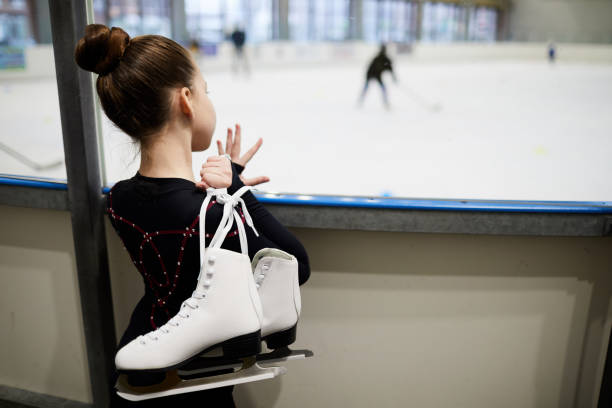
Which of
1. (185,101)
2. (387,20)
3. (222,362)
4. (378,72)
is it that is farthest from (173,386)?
(387,20)

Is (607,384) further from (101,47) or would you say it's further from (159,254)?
(101,47)

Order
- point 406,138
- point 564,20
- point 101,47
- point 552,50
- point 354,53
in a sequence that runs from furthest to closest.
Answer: point 354,53 → point 552,50 → point 564,20 → point 406,138 → point 101,47

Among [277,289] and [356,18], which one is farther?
[356,18]

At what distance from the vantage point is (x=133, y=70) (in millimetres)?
622

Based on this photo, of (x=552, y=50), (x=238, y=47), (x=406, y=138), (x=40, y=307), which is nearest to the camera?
(x=40, y=307)

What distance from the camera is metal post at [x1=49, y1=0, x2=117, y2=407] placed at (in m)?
0.97

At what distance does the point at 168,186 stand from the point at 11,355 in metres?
1.05

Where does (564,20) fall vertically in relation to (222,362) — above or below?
above

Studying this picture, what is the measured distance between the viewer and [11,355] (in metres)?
1.36

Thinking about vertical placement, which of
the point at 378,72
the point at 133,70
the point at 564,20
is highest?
the point at 564,20

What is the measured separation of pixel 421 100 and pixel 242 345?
13.3 feet

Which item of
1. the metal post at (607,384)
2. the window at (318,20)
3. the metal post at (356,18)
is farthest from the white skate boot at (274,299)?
the metal post at (356,18)

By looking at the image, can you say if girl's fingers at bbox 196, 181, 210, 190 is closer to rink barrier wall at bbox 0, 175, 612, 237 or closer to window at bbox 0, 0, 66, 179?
rink barrier wall at bbox 0, 175, 612, 237

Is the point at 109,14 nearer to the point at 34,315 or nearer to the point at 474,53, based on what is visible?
the point at 34,315
